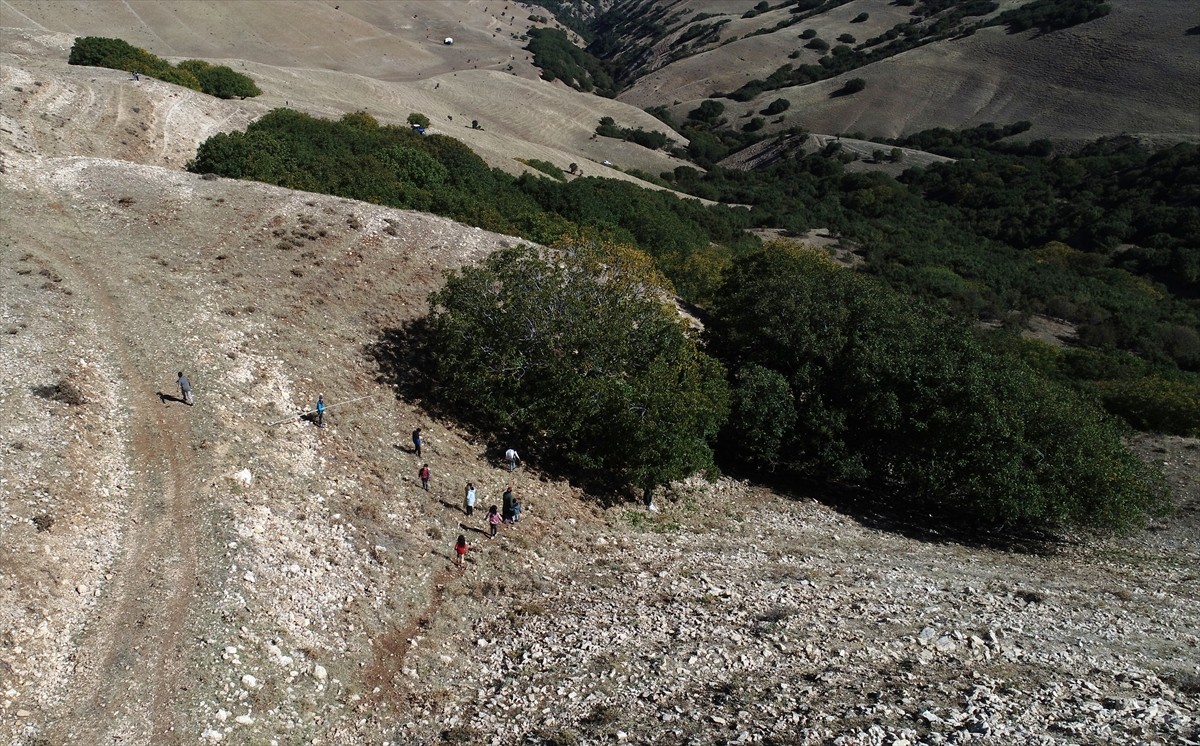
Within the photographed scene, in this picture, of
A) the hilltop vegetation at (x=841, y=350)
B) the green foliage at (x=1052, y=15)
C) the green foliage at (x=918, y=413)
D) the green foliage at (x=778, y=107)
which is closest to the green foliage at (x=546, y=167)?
the hilltop vegetation at (x=841, y=350)

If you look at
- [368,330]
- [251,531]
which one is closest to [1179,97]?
[368,330]

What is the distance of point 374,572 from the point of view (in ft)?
62.8

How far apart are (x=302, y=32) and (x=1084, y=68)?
481 feet

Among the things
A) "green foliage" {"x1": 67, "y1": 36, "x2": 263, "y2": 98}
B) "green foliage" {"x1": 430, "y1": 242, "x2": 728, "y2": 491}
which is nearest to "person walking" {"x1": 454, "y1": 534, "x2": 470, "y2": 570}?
"green foliage" {"x1": 430, "y1": 242, "x2": 728, "y2": 491}

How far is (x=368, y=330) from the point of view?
3072 centimetres

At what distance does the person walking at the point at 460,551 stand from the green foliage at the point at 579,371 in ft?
21.1

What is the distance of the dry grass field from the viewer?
47.5 feet

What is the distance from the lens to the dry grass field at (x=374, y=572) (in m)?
14.5

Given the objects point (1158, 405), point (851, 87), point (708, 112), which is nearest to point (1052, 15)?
point (851, 87)

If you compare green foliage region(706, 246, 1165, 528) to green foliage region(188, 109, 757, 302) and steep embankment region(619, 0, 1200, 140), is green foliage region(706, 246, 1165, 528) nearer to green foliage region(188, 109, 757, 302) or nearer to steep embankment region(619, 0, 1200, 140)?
green foliage region(188, 109, 757, 302)

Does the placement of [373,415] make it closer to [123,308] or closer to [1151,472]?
[123,308]

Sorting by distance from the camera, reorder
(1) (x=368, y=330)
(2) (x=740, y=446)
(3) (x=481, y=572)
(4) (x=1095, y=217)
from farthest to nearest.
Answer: (4) (x=1095, y=217) → (2) (x=740, y=446) → (1) (x=368, y=330) → (3) (x=481, y=572)

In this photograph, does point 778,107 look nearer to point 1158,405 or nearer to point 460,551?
point 1158,405

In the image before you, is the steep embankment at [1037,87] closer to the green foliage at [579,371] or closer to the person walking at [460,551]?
the green foliage at [579,371]
